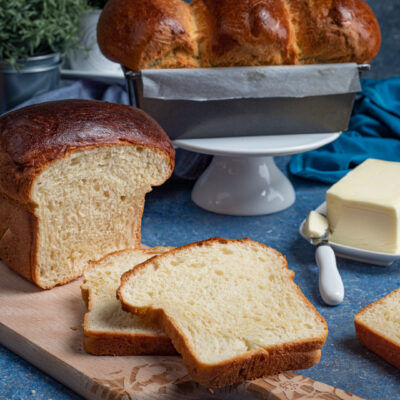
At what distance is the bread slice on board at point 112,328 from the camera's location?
1.56 metres

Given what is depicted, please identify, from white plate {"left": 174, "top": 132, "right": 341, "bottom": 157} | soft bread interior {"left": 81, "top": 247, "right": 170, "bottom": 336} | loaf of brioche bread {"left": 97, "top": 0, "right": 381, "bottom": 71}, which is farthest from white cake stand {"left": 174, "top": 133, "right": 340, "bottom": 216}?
soft bread interior {"left": 81, "top": 247, "right": 170, "bottom": 336}

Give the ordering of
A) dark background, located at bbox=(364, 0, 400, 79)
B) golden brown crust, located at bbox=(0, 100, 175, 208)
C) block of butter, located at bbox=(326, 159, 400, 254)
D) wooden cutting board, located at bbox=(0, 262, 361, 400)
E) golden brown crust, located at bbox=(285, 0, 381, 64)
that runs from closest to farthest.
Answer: wooden cutting board, located at bbox=(0, 262, 361, 400) < golden brown crust, located at bbox=(0, 100, 175, 208) < block of butter, located at bbox=(326, 159, 400, 254) < golden brown crust, located at bbox=(285, 0, 381, 64) < dark background, located at bbox=(364, 0, 400, 79)

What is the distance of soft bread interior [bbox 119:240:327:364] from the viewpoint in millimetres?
1485

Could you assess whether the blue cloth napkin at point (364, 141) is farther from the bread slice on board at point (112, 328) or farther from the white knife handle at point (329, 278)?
the bread slice on board at point (112, 328)

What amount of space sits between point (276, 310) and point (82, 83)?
1818mm

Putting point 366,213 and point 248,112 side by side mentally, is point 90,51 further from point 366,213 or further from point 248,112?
point 366,213

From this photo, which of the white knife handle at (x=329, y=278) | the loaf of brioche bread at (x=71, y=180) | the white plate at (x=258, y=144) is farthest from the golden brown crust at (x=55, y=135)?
the white knife handle at (x=329, y=278)

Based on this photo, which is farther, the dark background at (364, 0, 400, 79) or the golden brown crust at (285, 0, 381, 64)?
the dark background at (364, 0, 400, 79)

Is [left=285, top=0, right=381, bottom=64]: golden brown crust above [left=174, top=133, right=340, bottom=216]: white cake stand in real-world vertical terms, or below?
above

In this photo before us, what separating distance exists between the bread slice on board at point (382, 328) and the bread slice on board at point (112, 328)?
541 millimetres

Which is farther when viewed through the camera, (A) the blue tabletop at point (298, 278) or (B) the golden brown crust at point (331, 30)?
(B) the golden brown crust at point (331, 30)

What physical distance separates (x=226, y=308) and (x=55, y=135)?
2.36 feet

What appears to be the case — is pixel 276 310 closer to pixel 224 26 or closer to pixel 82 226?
pixel 82 226

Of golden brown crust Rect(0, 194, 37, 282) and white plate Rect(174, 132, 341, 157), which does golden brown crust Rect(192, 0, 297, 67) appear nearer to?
white plate Rect(174, 132, 341, 157)
